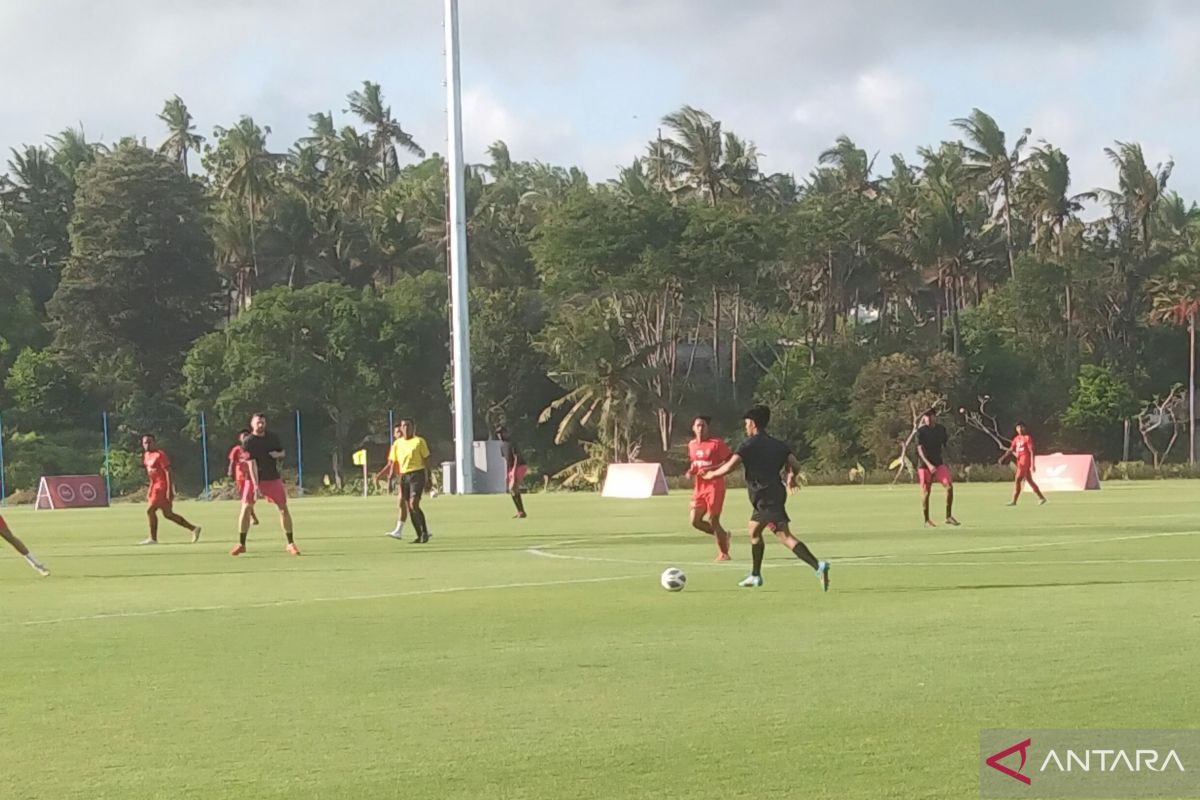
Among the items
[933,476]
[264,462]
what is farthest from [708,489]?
[933,476]

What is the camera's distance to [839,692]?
980 centimetres

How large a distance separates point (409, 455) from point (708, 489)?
6.77 meters

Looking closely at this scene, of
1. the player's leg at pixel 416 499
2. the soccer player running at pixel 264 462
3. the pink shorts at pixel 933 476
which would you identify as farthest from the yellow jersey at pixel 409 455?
the pink shorts at pixel 933 476

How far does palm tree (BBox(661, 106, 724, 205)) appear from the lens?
275ft

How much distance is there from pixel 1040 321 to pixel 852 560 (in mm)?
65948

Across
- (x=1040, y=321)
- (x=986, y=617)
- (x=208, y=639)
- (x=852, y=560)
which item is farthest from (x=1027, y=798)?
(x=1040, y=321)

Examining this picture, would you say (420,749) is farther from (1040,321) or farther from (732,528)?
(1040,321)

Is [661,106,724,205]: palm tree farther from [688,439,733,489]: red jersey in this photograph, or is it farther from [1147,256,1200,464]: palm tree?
[688,439,733,489]: red jersey

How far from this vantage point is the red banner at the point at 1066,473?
49.2 meters

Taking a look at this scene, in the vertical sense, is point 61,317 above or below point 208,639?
above

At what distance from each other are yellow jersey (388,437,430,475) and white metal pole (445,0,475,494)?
2880 cm

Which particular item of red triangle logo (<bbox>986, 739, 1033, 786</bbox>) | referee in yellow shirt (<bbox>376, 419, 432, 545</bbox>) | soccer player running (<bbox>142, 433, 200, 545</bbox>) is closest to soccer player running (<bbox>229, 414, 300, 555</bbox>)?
referee in yellow shirt (<bbox>376, 419, 432, 545</bbox>)

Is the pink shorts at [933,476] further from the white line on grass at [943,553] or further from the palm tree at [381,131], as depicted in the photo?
the palm tree at [381,131]

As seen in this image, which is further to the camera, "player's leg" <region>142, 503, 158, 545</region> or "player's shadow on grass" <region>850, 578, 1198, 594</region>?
"player's leg" <region>142, 503, 158, 545</region>
